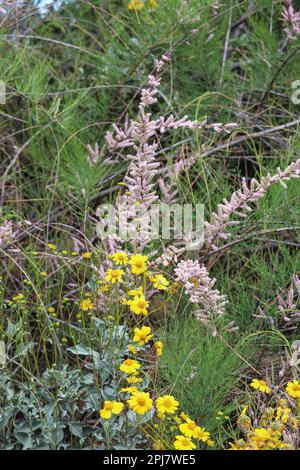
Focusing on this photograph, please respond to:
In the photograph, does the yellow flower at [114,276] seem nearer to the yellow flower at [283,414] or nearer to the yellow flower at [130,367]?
the yellow flower at [130,367]

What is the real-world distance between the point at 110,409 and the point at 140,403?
0.22 feet

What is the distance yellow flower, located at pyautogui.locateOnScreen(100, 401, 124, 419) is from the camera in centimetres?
150

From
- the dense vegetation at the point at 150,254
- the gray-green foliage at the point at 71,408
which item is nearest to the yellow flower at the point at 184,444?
the dense vegetation at the point at 150,254

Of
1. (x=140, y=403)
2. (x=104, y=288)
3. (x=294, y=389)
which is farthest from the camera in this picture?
(x=104, y=288)

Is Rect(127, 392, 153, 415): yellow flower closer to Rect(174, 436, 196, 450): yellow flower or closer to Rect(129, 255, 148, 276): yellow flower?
Rect(174, 436, 196, 450): yellow flower

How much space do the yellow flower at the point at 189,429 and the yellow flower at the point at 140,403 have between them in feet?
0.30

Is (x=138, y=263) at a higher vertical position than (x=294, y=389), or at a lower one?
higher

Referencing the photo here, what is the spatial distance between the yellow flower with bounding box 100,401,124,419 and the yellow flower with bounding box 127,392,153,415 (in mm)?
23

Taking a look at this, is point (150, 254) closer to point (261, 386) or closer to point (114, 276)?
point (114, 276)

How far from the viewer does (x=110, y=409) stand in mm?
1532

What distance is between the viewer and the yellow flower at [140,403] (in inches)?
59.0

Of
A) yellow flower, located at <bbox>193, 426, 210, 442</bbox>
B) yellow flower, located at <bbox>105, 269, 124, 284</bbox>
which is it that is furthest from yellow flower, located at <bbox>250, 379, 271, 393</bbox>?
yellow flower, located at <bbox>105, 269, 124, 284</bbox>

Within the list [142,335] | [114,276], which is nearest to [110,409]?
[142,335]

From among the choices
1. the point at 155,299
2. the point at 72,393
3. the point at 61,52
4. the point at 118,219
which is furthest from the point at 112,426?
the point at 61,52
